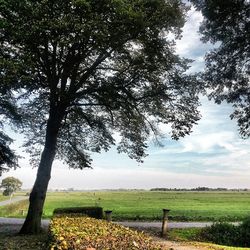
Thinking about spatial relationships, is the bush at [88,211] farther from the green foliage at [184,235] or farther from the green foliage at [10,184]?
the green foliage at [10,184]

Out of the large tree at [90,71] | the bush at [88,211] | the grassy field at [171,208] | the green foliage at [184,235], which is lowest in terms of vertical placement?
the green foliage at [184,235]

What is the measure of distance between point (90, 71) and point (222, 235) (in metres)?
12.4

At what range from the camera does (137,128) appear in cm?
3019

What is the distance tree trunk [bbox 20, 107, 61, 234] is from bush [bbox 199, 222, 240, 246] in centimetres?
968

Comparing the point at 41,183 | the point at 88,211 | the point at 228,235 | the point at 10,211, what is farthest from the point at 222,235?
the point at 10,211

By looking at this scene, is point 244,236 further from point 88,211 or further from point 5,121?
point 5,121

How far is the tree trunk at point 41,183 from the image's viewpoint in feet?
83.7

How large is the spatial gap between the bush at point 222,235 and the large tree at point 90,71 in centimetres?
660

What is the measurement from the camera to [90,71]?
2673 centimetres

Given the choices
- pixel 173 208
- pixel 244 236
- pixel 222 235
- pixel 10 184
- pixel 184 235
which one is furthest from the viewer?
pixel 10 184

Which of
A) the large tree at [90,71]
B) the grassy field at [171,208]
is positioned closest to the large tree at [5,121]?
the large tree at [90,71]

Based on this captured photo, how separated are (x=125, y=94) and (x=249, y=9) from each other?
879 centimetres

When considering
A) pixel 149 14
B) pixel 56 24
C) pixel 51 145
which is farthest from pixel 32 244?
pixel 149 14

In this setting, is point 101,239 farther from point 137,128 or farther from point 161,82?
point 137,128
